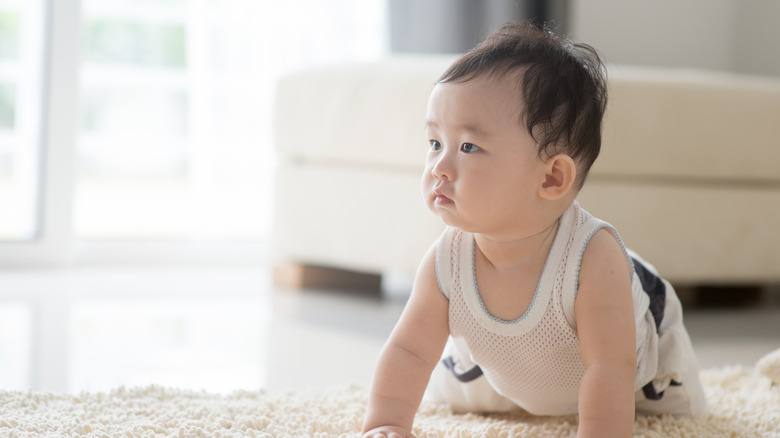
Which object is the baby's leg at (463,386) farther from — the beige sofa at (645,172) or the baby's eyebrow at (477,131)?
the beige sofa at (645,172)

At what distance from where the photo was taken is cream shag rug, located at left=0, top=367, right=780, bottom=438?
2.71ft

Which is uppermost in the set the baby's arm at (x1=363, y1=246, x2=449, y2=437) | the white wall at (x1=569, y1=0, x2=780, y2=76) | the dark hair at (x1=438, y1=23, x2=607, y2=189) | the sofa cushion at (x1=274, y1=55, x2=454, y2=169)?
the white wall at (x1=569, y1=0, x2=780, y2=76)

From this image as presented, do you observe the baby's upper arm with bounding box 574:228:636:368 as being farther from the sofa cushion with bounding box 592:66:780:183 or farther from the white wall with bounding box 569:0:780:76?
the white wall with bounding box 569:0:780:76

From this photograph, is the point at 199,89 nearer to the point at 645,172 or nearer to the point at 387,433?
the point at 645,172

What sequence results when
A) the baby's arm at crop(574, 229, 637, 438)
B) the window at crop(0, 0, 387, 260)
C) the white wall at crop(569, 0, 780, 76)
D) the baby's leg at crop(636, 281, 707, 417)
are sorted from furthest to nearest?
the white wall at crop(569, 0, 780, 76), the window at crop(0, 0, 387, 260), the baby's leg at crop(636, 281, 707, 417), the baby's arm at crop(574, 229, 637, 438)

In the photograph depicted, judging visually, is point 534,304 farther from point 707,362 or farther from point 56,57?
point 56,57

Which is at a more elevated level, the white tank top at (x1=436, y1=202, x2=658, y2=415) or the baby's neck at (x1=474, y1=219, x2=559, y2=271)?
the baby's neck at (x1=474, y1=219, x2=559, y2=271)

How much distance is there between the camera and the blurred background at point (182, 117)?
1906mm

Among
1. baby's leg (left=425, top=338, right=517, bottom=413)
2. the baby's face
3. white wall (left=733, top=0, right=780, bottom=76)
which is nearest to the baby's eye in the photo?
the baby's face

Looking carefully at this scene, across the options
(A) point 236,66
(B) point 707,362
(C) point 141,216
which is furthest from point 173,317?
(C) point 141,216

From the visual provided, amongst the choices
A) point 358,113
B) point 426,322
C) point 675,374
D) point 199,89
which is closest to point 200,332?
point 358,113

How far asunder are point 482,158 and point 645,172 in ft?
3.34

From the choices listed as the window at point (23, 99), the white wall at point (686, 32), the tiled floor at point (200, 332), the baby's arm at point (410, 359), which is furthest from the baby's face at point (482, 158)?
the white wall at point (686, 32)

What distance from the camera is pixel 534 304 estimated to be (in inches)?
32.4
